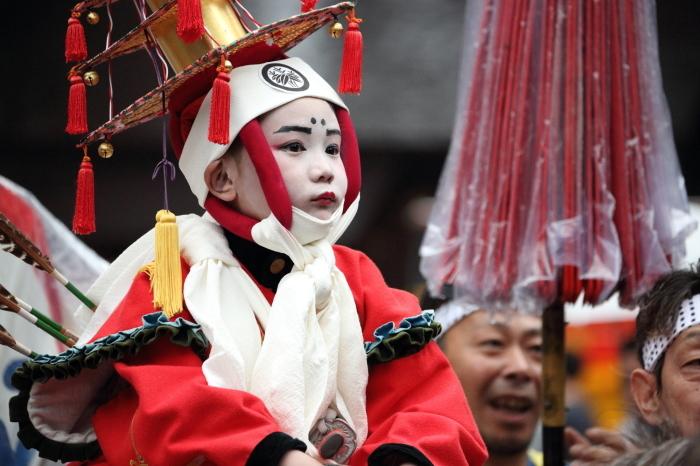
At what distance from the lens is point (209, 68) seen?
5.45 feet

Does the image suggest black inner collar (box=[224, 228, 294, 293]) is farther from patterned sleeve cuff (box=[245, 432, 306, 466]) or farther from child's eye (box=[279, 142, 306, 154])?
patterned sleeve cuff (box=[245, 432, 306, 466])

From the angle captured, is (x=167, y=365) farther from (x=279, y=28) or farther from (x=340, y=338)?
(x=279, y=28)

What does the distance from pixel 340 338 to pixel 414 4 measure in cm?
164

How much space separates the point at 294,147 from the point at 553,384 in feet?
2.69

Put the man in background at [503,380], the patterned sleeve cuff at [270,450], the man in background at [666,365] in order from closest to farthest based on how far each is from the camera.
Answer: the patterned sleeve cuff at [270,450] → the man in background at [666,365] → the man in background at [503,380]

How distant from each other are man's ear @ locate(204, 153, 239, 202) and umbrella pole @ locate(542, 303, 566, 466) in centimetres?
79

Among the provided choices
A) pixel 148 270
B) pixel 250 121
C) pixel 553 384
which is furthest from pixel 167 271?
pixel 553 384

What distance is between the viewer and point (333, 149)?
66.9 inches

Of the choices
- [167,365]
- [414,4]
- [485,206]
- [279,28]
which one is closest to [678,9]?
[414,4]

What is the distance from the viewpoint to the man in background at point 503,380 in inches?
98.7

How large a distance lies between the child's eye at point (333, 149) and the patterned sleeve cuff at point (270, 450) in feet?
1.85

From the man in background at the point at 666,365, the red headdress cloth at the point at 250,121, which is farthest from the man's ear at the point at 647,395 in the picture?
the red headdress cloth at the point at 250,121

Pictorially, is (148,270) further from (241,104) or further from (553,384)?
(553,384)

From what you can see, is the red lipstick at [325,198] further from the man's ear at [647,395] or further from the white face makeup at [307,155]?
the man's ear at [647,395]
